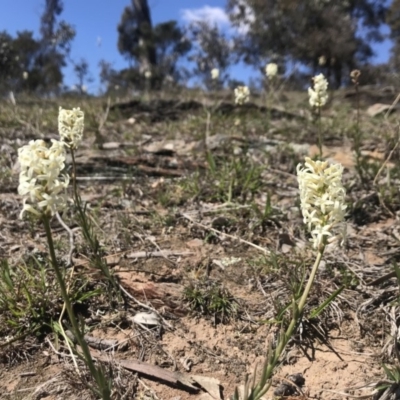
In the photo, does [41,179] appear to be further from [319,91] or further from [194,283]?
[319,91]

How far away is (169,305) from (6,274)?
89 centimetres

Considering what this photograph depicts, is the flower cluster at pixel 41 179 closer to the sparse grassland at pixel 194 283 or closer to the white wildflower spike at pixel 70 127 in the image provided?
the sparse grassland at pixel 194 283

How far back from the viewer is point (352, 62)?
2542 cm

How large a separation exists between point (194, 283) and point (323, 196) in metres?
1.36

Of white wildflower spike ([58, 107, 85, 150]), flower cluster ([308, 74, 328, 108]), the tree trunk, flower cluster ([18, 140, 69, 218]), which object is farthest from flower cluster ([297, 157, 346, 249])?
the tree trunk

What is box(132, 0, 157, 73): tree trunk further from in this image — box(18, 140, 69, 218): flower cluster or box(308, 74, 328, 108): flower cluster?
box(18, 140, 69, 218): flower cluster

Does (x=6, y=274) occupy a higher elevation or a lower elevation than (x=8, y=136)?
lower

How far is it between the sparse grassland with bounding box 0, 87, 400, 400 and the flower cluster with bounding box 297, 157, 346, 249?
272mm

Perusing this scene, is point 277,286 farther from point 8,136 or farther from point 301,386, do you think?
point 8,136

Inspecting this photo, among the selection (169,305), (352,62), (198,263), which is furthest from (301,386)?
(352,62)

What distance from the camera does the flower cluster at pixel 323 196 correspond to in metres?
1.69

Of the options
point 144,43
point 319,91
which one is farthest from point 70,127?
point 144,43

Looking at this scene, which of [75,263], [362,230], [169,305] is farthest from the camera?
[362,230]

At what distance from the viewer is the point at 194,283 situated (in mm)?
2867
